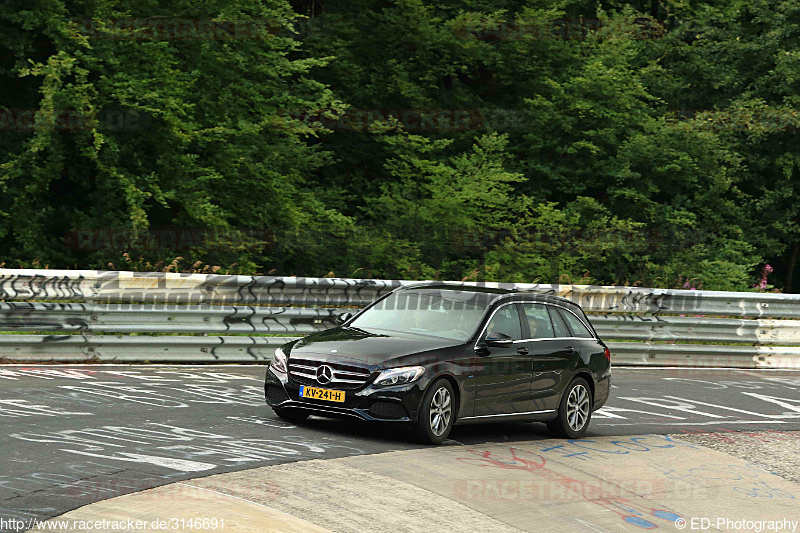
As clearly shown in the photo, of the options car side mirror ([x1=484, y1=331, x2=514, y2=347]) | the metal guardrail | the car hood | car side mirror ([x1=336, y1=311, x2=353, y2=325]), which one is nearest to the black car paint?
the car hood

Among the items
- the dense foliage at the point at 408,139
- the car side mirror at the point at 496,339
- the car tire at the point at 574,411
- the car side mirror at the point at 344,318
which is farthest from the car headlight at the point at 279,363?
the dense foliage at the point at 408,139

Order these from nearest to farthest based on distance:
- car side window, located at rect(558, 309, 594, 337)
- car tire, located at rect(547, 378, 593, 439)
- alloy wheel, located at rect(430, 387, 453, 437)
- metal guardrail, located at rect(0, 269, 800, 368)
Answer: alloy wheel, located at rect(430, 387, 453, 437)
car tire, located at rect(547, 378, 593, 439)
car side window, located at rect(558, 309, 594, 337)
metal guardrail, located at rect(0, 269, 800, 368)

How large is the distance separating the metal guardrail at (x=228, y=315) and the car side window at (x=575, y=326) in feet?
7.14

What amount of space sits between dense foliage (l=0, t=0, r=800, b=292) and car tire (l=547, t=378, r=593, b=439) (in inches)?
346

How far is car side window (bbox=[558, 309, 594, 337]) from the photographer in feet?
39.9

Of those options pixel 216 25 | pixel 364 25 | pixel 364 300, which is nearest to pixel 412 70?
pixel 364 25

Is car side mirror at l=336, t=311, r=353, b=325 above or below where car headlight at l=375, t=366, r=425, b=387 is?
above

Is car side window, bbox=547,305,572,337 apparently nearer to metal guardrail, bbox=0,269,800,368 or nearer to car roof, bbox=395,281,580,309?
car roof, bbox=395,281,580,309

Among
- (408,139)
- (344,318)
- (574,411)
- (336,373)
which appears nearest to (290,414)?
(336,373)

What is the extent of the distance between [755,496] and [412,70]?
23.4 m

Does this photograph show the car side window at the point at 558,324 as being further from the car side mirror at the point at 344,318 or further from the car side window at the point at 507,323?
the car side mirror at the point at 344,318

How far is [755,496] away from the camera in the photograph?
9.57 m

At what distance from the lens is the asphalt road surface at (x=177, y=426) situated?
777cm

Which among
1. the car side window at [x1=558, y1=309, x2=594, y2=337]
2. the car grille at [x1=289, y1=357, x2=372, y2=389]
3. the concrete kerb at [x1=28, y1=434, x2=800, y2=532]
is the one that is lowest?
the concrete kerb at [x1=28, y1=434, x2=800, y2=532]
